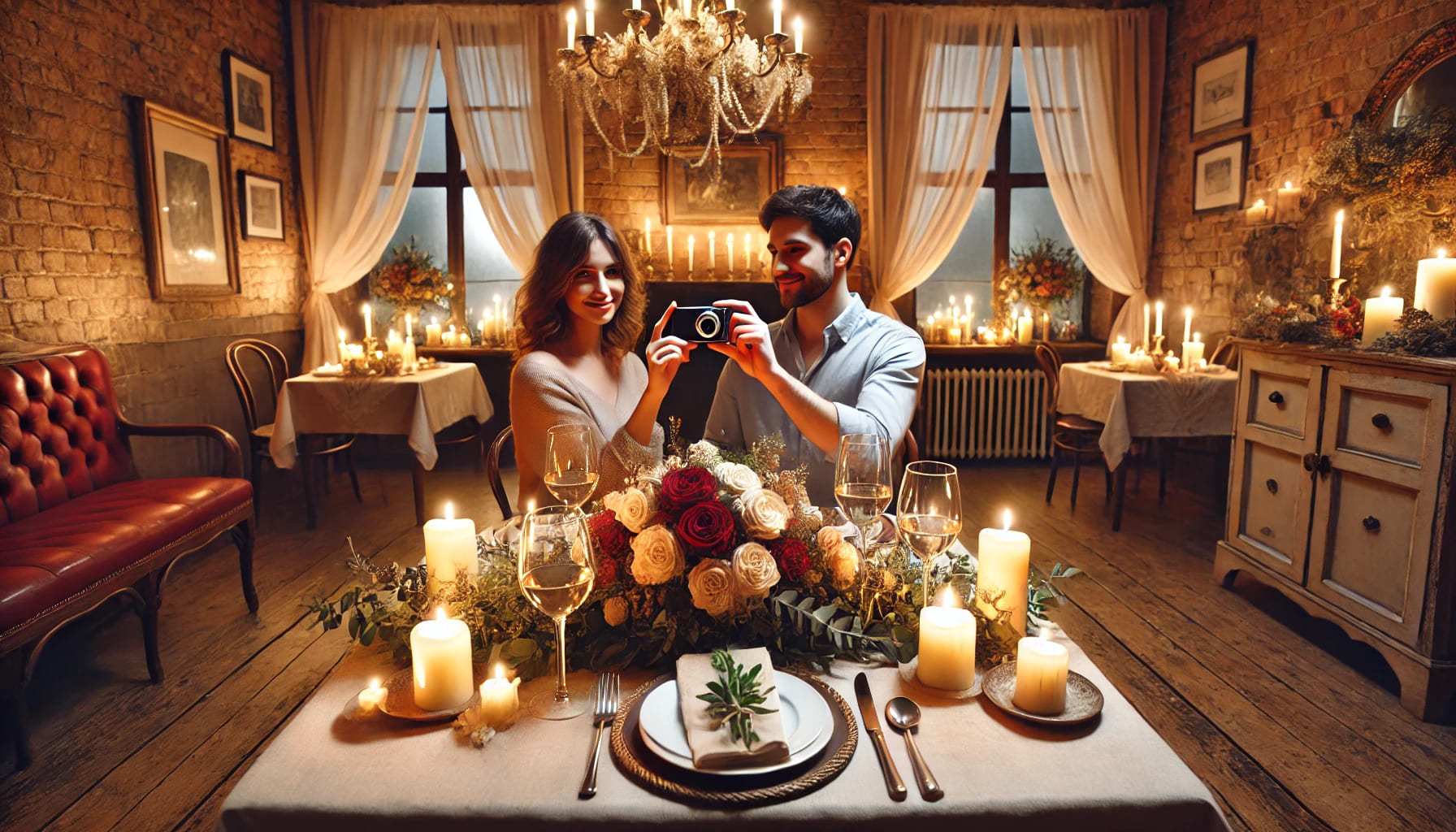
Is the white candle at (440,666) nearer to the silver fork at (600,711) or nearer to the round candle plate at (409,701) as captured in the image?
the round candle plate at (409,701)

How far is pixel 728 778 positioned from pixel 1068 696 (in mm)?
445

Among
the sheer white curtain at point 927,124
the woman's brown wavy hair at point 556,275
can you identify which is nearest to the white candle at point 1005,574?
the woman's brown wavy hair at point 556,275

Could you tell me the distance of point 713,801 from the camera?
2.51ft

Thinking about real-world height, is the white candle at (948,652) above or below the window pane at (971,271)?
below

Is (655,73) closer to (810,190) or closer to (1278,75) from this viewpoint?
(810,190)

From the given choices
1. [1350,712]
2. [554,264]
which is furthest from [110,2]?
[1350,712]

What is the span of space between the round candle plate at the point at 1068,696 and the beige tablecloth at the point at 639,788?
0.01 metres

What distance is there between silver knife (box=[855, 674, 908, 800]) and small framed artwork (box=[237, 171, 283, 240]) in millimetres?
4849

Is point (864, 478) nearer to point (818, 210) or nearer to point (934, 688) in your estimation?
point (934, 688)

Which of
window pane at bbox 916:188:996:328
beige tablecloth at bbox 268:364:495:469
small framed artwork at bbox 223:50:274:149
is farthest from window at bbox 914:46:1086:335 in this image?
small framed artwork at bbox 223:50:274:149

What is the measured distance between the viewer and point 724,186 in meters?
5.29

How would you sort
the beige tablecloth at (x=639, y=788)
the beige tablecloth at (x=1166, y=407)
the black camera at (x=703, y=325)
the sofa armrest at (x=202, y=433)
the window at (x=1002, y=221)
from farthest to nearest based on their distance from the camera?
the window at (x=1002, y=221) → the beige tablecloth at (x=1166, y=407) → the sofa armrest at (x=202, y=433) → the black camera at (x=703, y=325) → the beige tablecloth at (x=639, y=788)

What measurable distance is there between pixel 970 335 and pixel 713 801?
503cm

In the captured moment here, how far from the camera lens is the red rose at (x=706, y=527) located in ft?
3.24
